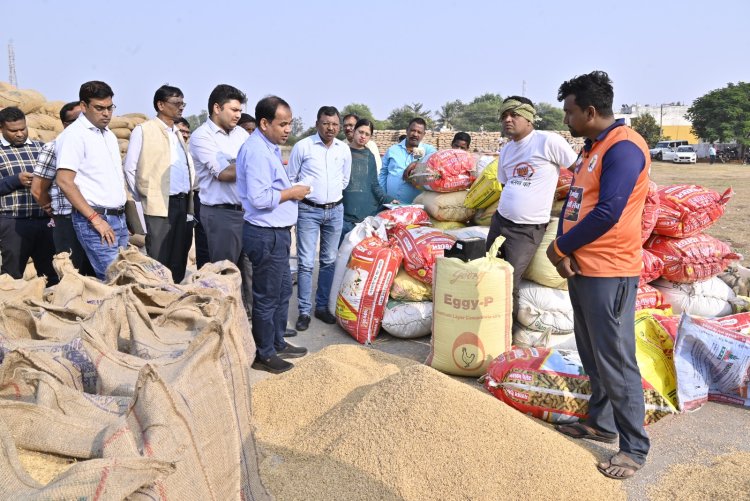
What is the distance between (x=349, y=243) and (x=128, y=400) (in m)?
3.21

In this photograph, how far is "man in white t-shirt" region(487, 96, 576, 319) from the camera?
378 cm

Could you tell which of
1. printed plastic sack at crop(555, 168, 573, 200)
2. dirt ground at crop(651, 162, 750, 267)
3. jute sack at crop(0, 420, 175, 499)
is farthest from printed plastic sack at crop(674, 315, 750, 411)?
dirt ground at crop(651, 162, 750, 267)

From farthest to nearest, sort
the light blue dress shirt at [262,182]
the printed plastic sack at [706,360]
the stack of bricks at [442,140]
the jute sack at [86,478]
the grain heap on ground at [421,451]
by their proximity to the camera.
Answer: the stack of bricks at [442,140] < the light blue dress shirt at [262,182] < the printed plastic sack at [706,360] < the grain heap on ground at [421,451] < the jute sack at [86,478]

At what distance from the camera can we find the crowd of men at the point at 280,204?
101 inches

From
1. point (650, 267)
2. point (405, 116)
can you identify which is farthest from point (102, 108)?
point (405, 116)

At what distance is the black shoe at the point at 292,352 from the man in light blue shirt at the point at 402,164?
234cm

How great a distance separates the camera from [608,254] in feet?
8.36

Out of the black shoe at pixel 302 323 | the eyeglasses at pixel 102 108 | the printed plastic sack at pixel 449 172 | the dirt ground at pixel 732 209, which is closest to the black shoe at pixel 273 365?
the black shoe at pixel 302 323

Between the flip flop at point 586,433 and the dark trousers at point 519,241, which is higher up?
the dark trousers at point 519,241

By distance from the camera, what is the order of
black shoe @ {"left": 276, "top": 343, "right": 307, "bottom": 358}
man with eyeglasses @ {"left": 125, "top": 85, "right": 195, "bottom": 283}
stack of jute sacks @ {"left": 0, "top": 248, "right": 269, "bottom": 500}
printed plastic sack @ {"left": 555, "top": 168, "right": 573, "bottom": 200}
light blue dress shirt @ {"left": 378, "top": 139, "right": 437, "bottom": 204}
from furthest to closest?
light blue dress shirt @ {"left": 378, "top": 139, "right": 437, "bottom": 204} < man with eyeglasses @ {"left": 125, "top": 85, "right": 195, "bottom": 283} < printed plastic sack @ {"left": 555, "top": 168, "right": 573, "bottom": 200} < black shoe @ {"left": 276, "top": 343, "right": 307, "bottom": 358} < stack of jute sacks @ {"left": 0, "top": 248, "right": 269, "bottom": 500}

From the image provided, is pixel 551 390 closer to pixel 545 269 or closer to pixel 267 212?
pixel 545 269

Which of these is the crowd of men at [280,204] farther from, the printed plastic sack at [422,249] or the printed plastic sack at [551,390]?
the printed plastic sack at [422,249]

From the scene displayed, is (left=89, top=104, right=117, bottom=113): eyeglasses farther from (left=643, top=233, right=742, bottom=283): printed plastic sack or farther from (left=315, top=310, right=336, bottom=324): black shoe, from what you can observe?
(left=643, top=233, right=742, bottom=283): printed plastic sack

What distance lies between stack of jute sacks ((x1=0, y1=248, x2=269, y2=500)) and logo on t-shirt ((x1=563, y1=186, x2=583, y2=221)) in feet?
5.38
